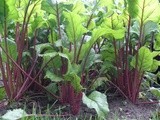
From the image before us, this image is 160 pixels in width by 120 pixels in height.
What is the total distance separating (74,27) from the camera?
2326mm

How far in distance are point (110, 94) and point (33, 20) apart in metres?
0.95

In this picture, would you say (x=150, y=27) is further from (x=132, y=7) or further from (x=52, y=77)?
(x=52, y=77)

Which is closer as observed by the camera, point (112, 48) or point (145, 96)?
point (112, 48)

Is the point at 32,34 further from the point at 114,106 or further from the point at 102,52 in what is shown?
the point at 114,106

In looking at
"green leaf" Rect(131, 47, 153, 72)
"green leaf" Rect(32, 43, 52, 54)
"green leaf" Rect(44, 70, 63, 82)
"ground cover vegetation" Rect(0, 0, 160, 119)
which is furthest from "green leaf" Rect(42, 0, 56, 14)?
"green leaf" Rect(131, 47, 153, 72)

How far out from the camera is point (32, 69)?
8.54 ft

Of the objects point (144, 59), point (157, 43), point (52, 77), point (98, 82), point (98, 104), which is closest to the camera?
A: point (98, 104)

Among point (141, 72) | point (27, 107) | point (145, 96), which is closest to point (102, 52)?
point (141, 72)

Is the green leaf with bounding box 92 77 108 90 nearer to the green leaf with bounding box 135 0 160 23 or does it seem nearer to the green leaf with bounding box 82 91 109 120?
the green leaf with bounding box 82 91 109 120

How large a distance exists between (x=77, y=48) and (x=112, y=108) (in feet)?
1.85

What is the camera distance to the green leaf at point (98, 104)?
2177 millimetres

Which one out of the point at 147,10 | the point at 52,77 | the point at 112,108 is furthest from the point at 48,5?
the point at 112,108

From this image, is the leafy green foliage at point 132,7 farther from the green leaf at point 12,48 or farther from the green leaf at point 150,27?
the green leaf at point 12,48

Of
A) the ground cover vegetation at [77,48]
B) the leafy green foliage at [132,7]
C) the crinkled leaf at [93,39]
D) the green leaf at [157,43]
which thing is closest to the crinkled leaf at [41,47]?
the ground cover vegetation at [77,48]
